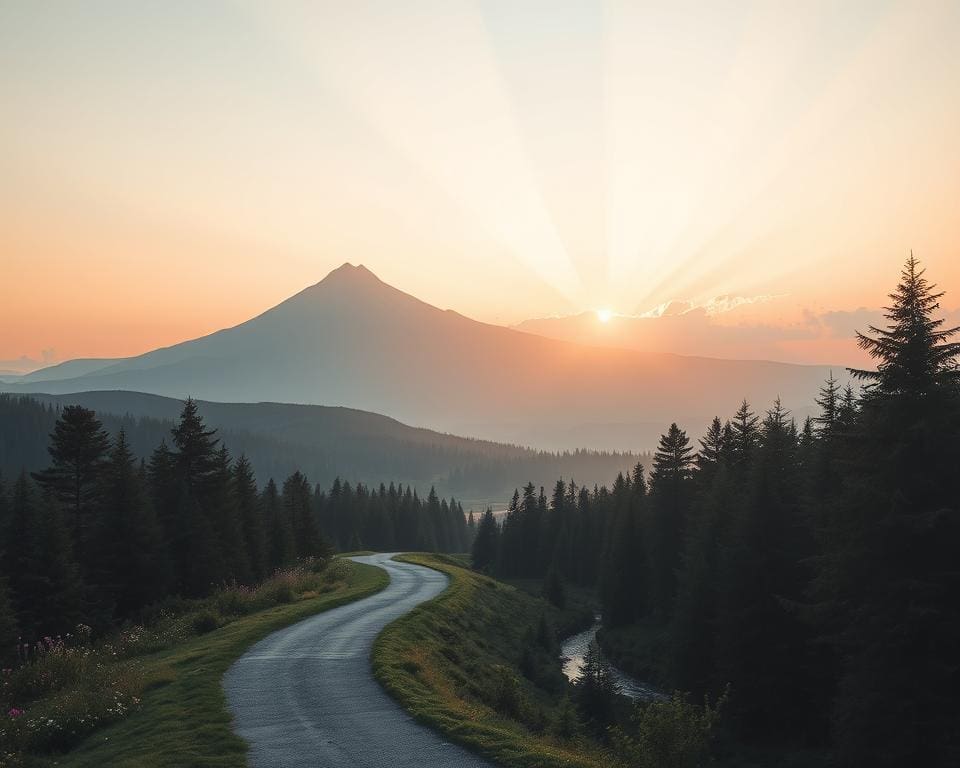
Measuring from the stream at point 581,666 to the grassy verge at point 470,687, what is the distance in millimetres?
6361

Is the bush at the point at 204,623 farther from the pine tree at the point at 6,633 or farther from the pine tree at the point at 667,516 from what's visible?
the pine tree at the point at 667,516

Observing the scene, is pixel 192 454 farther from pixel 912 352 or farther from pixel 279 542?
pixel 912 352

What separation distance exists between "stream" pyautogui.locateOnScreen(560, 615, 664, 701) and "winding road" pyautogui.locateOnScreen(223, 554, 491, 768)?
18.1 metres

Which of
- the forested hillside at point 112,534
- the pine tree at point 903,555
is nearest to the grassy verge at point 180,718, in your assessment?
the forested hillside at point 112,534

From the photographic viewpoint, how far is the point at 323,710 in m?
16.7

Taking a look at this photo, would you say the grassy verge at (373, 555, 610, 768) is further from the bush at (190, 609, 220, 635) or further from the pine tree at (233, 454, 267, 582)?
the pine tree at (233, 454, 267, 582)

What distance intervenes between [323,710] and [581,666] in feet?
101

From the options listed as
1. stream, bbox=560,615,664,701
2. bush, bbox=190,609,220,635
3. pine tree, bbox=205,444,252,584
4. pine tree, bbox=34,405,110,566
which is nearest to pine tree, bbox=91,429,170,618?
pine tree, bbox=34,405,110,566

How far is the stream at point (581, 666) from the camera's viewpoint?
47688mm

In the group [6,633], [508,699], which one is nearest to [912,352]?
[508,699]

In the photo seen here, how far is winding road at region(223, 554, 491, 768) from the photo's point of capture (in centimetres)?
1379

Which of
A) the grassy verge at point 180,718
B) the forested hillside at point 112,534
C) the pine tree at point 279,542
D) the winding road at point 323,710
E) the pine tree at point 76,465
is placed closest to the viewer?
the grassy verge at point 180,718

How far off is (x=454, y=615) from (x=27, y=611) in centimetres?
2160

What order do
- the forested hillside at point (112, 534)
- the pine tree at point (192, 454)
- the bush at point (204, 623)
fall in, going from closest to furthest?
the bush at point (204, 623)
the forested hillside at point (112, 534)
the pine tree at point (192, 454)
